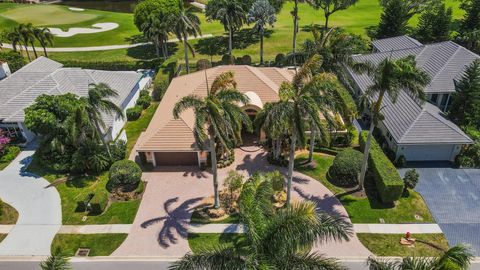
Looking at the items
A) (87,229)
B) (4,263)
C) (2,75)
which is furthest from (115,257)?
(2,75)

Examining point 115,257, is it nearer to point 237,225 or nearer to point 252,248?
point 237,225

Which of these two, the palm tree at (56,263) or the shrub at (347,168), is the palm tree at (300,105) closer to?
the shrub at (347,168)

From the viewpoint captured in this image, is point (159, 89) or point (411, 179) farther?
point (159, 89)

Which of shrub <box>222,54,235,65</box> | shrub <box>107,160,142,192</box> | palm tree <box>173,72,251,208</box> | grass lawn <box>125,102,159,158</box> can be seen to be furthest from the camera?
shrub <box>222,54,235,65</box>

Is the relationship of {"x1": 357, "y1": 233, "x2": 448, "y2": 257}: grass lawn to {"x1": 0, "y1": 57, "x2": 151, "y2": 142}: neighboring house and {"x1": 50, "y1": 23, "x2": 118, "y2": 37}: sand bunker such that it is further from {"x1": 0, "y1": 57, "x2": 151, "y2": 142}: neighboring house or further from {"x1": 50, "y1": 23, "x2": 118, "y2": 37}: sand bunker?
{"x1": 50, "y1": 23, "x2": 118, "y2": 37}: sand bunker

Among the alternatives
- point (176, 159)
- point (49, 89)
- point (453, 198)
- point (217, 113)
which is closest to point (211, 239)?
point (217, 113)

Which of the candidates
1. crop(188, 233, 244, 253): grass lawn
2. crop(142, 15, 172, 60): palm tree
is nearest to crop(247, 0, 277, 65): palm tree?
crop(142, 15, 172, 60): palm tree

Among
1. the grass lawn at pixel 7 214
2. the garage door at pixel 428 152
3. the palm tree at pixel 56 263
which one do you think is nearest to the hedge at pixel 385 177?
the garage door at pixel 428 152

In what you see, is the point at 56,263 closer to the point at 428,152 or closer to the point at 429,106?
the point at 428,152
